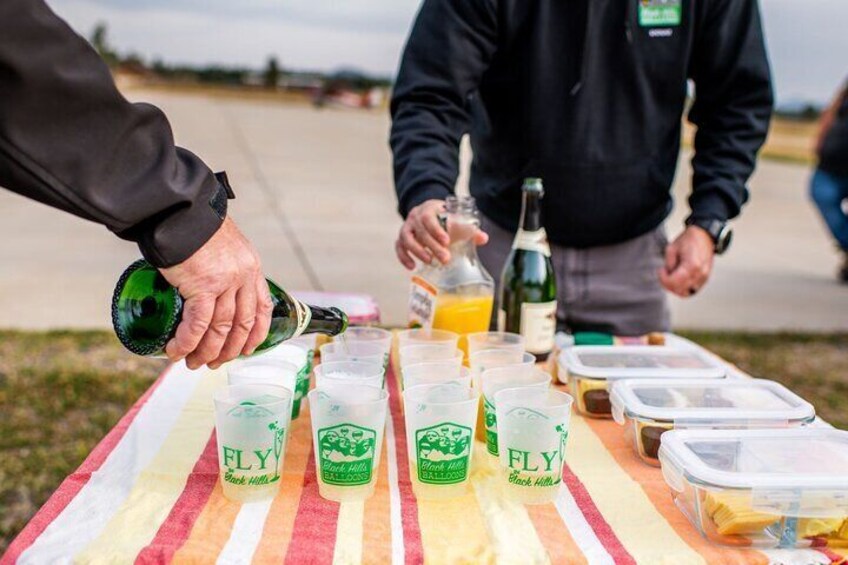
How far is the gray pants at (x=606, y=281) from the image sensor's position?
8.21ft

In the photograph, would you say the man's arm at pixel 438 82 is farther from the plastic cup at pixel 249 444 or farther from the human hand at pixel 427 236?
the plastic cup at pixel 249 444

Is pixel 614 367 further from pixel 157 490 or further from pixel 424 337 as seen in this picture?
pixel 157 490

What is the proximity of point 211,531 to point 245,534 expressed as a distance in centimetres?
5

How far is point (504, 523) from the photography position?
1229 mm

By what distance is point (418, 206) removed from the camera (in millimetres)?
2016

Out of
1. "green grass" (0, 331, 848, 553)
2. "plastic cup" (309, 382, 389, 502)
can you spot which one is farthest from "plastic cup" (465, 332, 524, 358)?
"green grass" (0, 331, 848, 553)

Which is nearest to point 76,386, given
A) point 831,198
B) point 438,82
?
point 438,82

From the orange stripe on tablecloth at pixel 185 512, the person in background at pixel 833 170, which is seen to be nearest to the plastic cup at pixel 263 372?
the orange stripe on tablecloth at pixel 185 512

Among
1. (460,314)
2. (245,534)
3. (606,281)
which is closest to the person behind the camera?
(245,534)

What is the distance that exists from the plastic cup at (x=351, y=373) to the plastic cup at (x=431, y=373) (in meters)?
0.05

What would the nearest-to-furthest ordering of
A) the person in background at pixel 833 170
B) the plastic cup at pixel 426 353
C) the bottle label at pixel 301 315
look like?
the bottle label at pixel 301 315 → the plastic cup at pixel 426 353 → the person in background at pixel 833 170

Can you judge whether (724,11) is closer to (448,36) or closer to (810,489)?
(448,36)

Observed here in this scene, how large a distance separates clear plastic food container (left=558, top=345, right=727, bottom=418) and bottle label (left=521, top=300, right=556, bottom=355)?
0.10 meters

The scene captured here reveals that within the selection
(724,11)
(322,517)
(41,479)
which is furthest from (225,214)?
(41,479)
